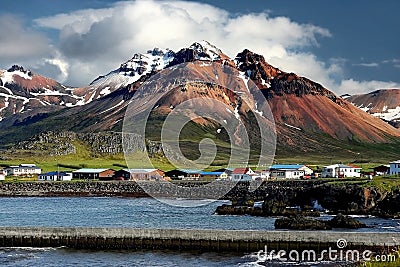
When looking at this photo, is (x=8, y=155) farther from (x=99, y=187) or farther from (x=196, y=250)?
(x=196, y=250)

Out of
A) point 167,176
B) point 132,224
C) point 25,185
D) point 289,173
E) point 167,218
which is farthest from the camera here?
point 167,176

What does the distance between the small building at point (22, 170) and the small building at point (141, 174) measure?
75.8 ft

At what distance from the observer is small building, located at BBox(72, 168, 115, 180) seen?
151875 millimetres

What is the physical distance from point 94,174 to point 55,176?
9693 millimetres

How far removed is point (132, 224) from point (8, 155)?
14002 centimetres

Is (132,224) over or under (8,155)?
under

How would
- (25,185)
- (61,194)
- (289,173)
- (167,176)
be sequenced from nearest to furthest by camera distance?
1. (61,194)
2. (25,185)
3. (289,173)
4. (167,176)

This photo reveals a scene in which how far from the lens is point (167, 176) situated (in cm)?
15625

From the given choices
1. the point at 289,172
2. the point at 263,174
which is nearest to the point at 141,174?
the point at 263,174

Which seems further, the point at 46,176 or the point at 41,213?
the point at 46,176

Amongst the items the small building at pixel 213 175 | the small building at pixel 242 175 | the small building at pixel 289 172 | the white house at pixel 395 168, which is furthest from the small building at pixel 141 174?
the white house at pixel 395 168

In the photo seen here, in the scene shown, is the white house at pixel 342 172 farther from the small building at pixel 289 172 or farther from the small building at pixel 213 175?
the small building at pixel 213 175

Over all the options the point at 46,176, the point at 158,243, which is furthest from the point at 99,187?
the point at 158,243

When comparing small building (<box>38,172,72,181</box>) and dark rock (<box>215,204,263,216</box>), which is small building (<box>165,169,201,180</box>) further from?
dark rock (<box>215,204,263,216</box>)
